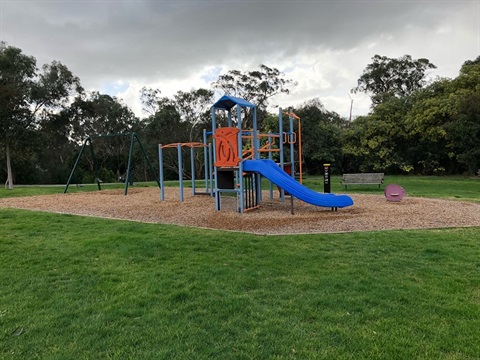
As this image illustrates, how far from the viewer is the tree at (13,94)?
62.6 ft

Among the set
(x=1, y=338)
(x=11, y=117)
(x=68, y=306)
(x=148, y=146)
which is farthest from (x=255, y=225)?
(x=148, y=146)

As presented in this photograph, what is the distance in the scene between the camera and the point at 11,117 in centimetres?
1953

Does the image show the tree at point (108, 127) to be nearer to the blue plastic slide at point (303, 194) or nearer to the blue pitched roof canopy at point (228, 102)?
the blue pitched roof canopy at point (228, 102)

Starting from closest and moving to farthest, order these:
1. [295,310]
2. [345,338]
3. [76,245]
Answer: [345,338]
[295,310]
[76,245]

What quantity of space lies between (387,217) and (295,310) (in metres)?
5.64

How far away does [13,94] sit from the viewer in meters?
19.3

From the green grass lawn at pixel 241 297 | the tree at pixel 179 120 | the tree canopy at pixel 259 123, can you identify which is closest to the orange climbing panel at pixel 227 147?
the green grass lawn at pixel 241 297

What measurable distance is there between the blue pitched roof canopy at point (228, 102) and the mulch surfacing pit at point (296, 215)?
2.98 m

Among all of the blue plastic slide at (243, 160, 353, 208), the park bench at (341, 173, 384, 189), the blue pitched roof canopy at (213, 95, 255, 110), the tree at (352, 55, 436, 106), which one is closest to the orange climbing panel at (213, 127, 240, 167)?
the blue pitched roof canopy at (213, 95, 255, 110)

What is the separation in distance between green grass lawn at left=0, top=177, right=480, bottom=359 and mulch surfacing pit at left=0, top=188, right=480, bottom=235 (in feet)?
3.79

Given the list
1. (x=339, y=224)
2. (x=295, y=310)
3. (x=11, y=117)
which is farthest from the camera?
(x=11, y=117)

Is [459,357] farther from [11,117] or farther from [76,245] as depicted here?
[11,117]

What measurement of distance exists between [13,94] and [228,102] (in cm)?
1492

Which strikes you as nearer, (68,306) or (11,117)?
(68,306)
